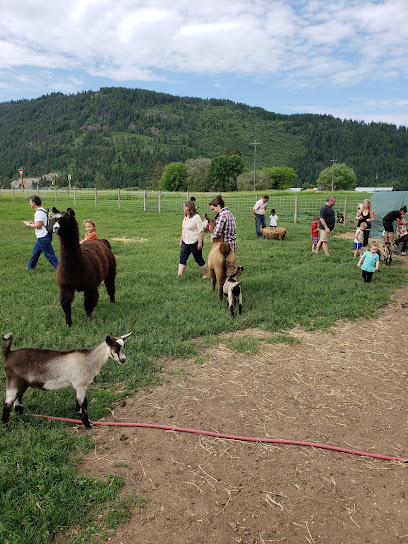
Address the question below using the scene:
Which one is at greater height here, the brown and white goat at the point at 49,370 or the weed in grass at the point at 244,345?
the brown and white goat at the point at 49,370

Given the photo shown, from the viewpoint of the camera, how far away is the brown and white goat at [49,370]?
372cm

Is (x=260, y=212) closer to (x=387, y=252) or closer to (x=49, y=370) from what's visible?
(x=387, y=252)

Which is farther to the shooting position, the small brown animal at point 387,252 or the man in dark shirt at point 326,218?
the small brown animal at point 387,252

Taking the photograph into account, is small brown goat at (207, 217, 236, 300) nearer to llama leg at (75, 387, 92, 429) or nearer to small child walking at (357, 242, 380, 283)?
small child walking at (357, 242, 380, 283)

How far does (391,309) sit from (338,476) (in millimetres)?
5525

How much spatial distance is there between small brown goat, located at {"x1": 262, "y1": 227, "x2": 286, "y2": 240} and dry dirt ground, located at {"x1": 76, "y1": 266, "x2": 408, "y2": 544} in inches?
441

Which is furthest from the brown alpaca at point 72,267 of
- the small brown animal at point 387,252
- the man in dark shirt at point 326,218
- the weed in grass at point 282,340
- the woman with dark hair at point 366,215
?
the small brown animal at point 387,252

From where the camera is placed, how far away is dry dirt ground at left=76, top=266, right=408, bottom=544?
2.80 meters

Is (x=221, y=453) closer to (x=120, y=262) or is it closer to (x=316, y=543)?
(x=316, y=543)

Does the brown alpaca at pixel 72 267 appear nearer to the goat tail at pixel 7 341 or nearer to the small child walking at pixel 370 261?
the goat tail at pixel 7 341

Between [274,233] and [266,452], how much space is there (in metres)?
13.8

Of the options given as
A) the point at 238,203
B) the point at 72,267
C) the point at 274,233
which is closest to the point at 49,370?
the point at 72,267

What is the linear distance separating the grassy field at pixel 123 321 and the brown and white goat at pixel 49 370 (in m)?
0.36

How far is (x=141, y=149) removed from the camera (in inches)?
6821
